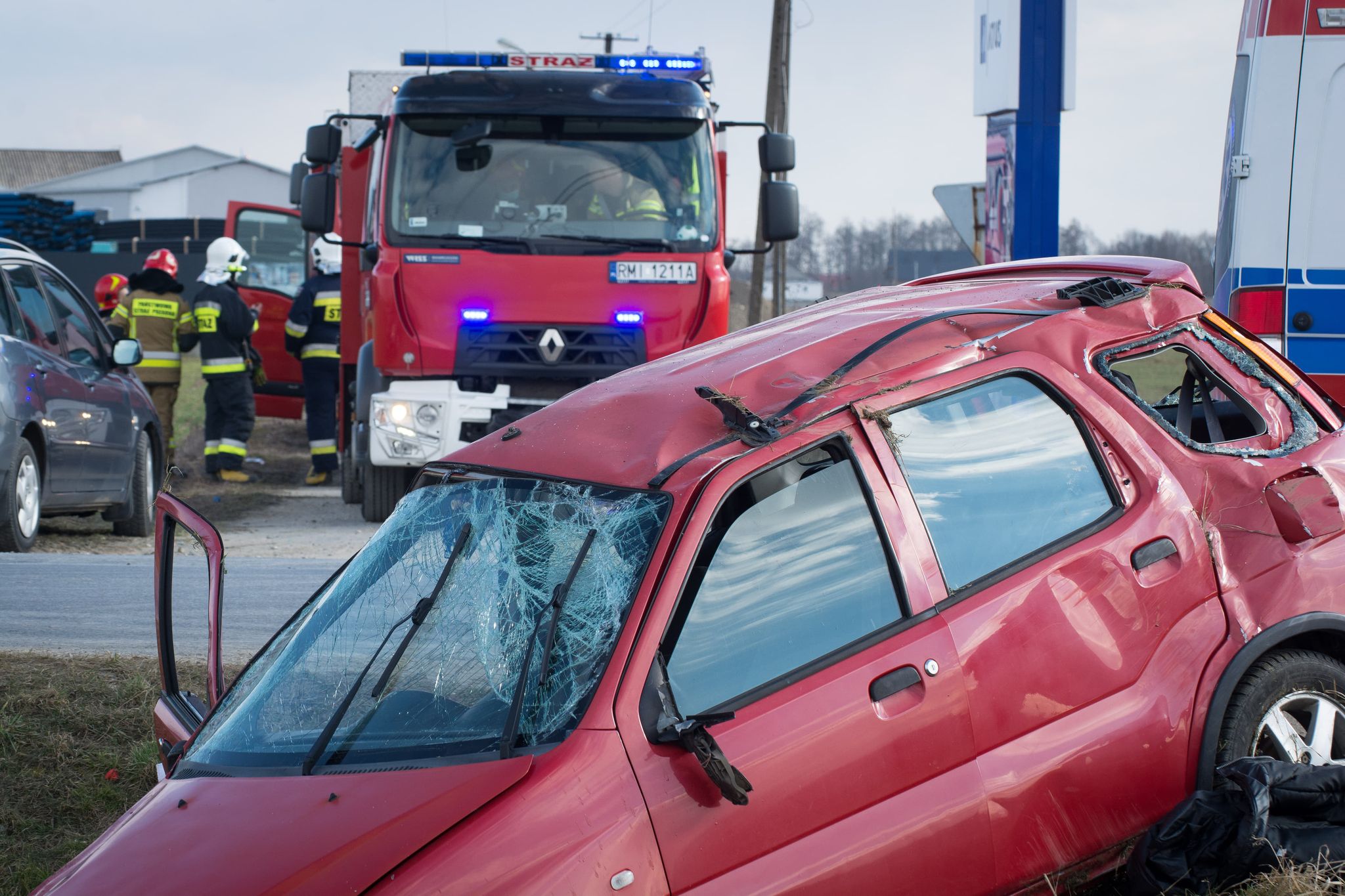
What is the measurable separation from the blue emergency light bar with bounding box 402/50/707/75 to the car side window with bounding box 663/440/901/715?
6430 millimetres

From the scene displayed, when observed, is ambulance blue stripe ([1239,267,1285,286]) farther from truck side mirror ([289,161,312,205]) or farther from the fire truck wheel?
truck side mirror ([289,161,312,205])

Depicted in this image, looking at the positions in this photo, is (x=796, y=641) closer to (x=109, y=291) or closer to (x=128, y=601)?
(x=128, y=601)

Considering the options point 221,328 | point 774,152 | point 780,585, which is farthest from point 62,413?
point 780,585

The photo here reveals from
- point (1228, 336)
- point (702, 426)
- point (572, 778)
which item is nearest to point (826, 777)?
point (572, 778)

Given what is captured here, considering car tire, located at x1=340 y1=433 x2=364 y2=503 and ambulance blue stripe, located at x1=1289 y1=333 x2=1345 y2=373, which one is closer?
ambulance blue stripe, located at x1=1289 y1=333 x2=1345 y2=373

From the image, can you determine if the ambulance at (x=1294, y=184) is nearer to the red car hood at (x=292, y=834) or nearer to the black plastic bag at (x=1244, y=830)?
the black plastic bag at (x=1244, y=830)

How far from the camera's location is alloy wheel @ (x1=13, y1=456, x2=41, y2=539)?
7738mm

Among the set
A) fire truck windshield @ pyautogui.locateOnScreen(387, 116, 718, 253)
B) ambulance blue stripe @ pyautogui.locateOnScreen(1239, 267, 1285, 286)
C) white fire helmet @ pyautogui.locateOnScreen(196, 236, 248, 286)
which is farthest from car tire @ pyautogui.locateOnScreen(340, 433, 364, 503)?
ambulance blue stripe @ pyautogui.locateOnScreen(1239, 267, 1285, 286)

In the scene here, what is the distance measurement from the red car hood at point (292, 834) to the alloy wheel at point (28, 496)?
18.7 feet

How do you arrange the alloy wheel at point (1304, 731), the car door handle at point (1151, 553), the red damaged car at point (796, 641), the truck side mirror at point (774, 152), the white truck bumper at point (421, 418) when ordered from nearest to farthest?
1. the red damaged car at point (796, 641)
2. the car door handle at point (1151, 553)
3. the alloy wheel at point (1304, 731)
4. the white truck bumper at point (421, 418)
5. the truck side mirror at point (774, 152)

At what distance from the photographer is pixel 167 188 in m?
63.2

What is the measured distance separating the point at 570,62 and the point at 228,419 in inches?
217

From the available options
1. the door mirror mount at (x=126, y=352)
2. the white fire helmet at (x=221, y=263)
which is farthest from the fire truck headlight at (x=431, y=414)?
the white fire helmet at (x=221, y=263)

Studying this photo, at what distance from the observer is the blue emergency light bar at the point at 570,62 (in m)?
8.80
